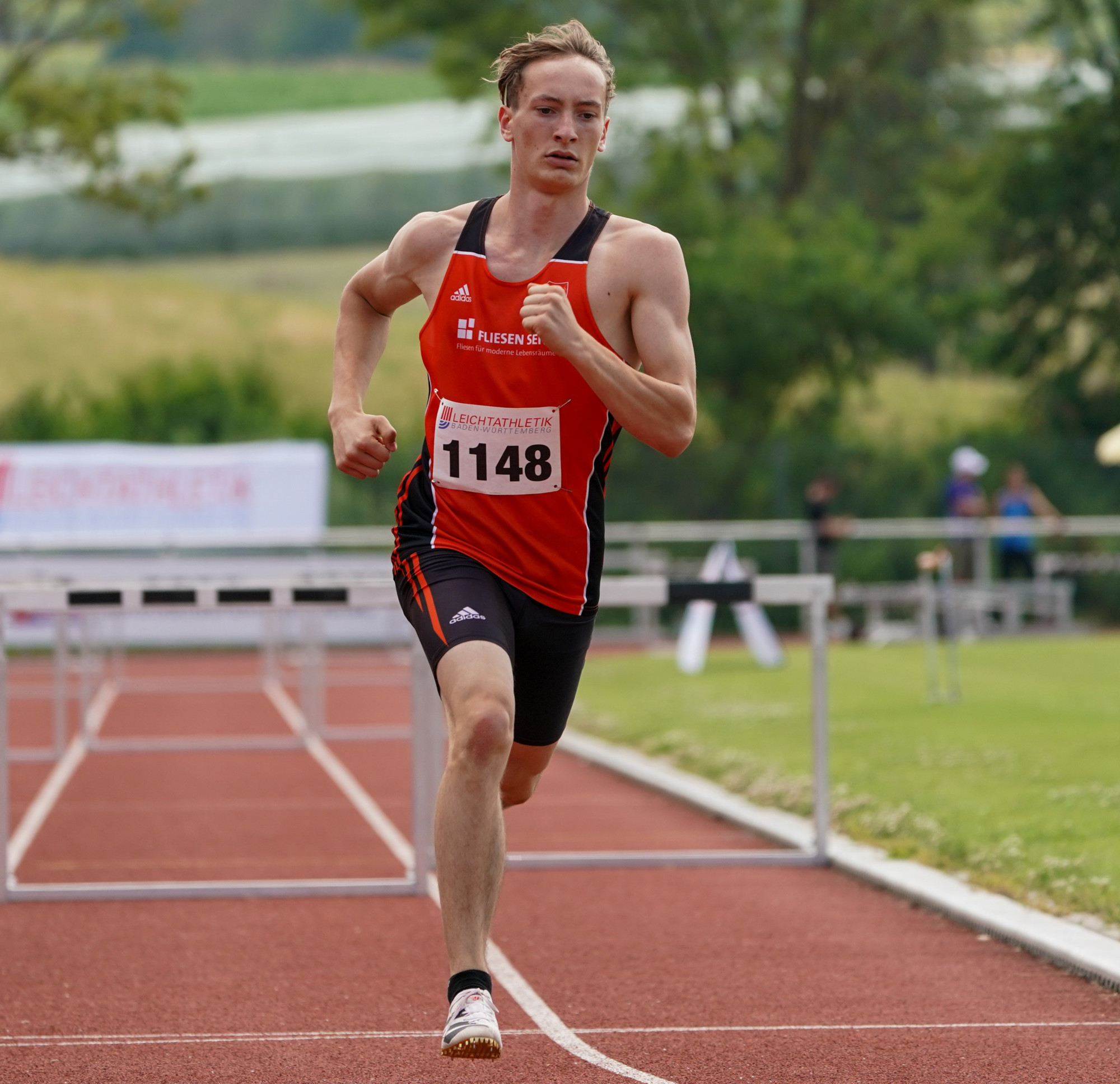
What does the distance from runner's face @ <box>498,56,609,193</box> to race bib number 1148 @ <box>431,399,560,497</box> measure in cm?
57

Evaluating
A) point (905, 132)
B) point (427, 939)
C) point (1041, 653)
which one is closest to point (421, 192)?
point (905, 132)

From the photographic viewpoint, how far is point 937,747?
38.8 ft

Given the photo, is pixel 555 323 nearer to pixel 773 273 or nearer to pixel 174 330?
pixel 773 273

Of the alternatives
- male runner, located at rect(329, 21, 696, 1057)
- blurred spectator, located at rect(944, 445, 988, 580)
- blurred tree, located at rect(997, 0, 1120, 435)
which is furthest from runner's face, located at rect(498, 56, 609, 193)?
blurred tree, located at rect(997, 0, 1120, 435)

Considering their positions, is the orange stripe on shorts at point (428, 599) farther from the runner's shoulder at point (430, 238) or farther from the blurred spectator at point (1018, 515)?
the blurred spectator at point (1018, 515)

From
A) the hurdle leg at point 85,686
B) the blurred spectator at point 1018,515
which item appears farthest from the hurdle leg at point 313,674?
the blurred spectator at point 1018,515

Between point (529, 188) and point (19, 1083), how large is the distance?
2.48m

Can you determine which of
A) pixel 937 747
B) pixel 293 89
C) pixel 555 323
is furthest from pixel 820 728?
pixel 293 89

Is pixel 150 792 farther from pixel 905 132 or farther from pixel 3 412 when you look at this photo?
pixel 905 132

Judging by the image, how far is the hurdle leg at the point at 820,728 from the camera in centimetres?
830

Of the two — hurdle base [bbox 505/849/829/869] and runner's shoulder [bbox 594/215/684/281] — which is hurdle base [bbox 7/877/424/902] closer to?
hurdle base [bbox 505/849/829/869]

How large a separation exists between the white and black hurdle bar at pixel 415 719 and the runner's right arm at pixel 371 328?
2249 millimetres

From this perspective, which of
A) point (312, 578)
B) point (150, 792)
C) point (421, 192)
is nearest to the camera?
point (312, 578)

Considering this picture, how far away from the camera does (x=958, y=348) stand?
36.4 m
